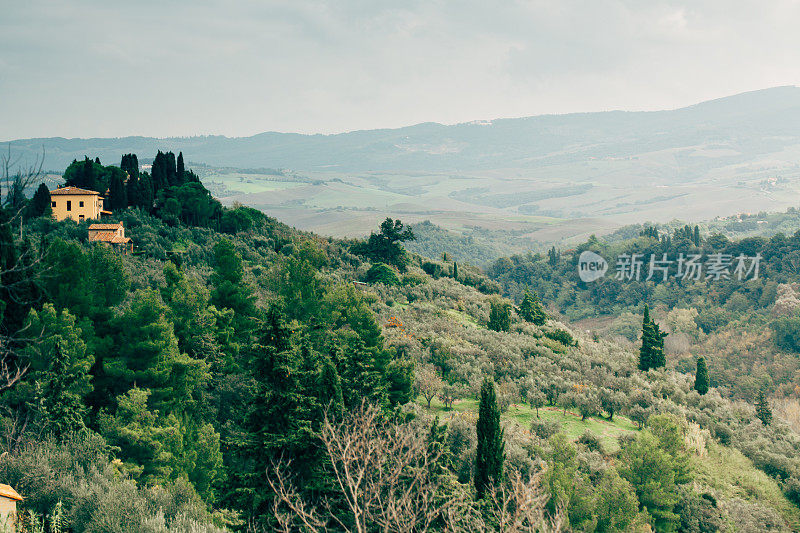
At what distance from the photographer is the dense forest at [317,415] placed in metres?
16.7

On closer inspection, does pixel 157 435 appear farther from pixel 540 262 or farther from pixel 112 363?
pixel 540 262

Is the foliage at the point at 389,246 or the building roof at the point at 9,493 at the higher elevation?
the foliage at the point at 389,246

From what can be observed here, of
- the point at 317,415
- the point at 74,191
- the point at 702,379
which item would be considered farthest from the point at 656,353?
the point at 74,191

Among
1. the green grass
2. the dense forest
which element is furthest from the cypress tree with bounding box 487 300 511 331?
the green grass

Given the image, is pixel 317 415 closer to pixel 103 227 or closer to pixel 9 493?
pixel 9 493

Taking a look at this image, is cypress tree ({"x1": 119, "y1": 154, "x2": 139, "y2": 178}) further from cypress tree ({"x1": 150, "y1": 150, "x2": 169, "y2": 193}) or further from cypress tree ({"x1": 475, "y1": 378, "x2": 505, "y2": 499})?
cypress tree ({"x1": 475, "y1": 378, "x2": 505, "y2": 499})

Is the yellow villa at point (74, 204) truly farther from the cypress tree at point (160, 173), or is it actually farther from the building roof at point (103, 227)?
the cypress tree at point (160, 173)

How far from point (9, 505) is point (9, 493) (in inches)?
14.6

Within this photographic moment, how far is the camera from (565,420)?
3303cm

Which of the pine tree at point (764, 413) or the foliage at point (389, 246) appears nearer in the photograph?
the pine tree at point (764, 413)

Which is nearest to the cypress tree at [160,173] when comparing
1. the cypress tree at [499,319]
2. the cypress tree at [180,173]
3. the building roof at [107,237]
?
the cypress tree at [180,173]

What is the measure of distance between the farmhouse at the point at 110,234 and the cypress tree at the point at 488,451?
34434 millimetres

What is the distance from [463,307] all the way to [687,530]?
32046 millimetres

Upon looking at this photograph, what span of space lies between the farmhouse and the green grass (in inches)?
1057
